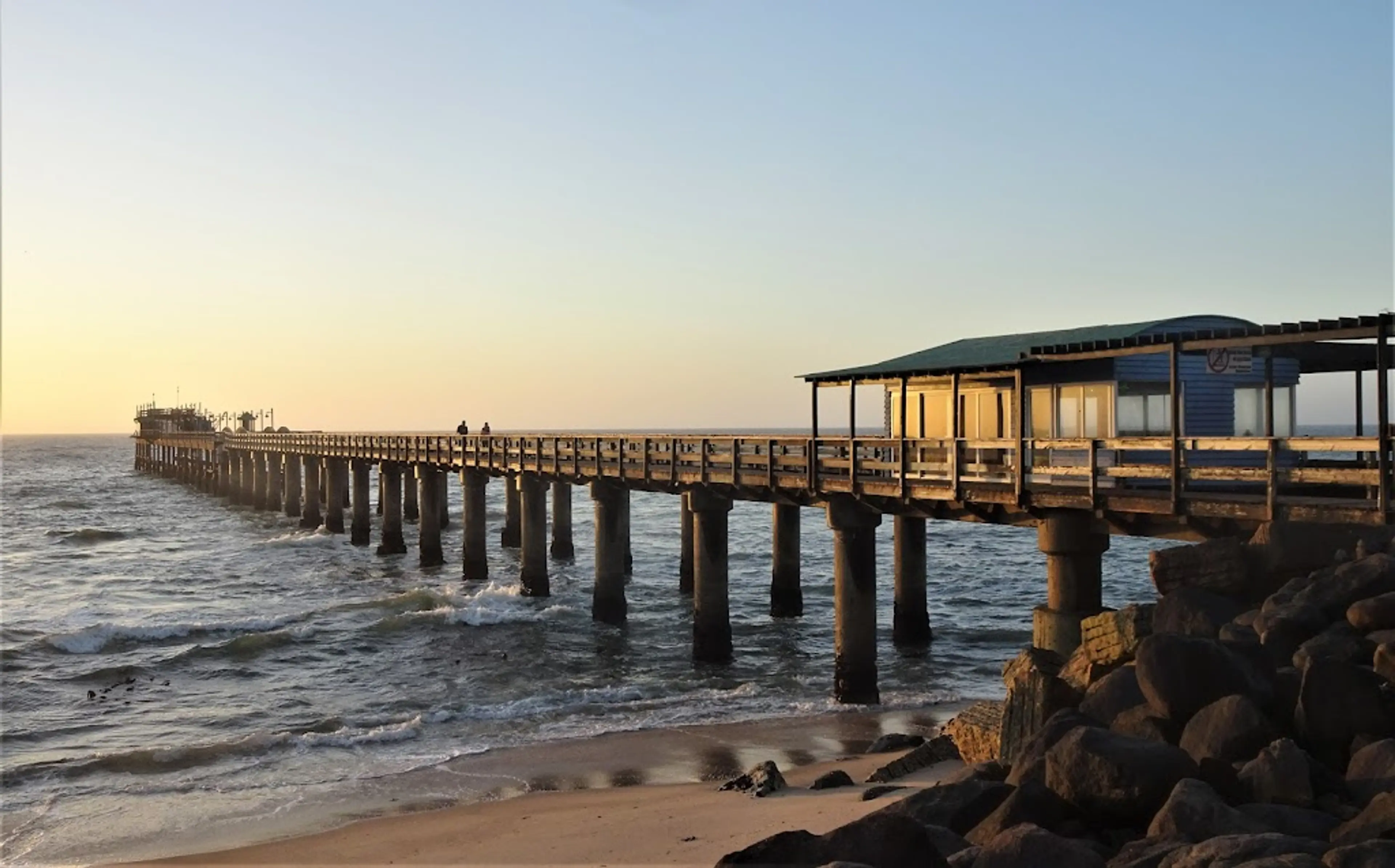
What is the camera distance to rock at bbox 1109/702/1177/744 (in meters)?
9.15

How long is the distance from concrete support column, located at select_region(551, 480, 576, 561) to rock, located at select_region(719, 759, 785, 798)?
2601 centimetres

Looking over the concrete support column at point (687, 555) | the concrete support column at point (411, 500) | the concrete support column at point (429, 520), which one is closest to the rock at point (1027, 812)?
the concrete support column at point (687, 555)

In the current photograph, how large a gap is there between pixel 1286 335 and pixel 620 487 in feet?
52.6

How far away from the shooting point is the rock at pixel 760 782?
41.6ft

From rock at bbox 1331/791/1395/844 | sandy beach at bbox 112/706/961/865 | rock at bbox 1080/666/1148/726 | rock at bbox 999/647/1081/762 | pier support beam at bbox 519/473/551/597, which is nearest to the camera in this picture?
rock at bbox 1331/791/1395/844

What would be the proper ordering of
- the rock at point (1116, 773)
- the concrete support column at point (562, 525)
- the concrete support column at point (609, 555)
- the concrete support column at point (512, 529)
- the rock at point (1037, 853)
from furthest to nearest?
the concrete support column at point (512, 529), the concrete support column at point (562, 525), the concrete support column at point (609, 555), the rock at point (1116, 773), the rock at point (1037, 853)

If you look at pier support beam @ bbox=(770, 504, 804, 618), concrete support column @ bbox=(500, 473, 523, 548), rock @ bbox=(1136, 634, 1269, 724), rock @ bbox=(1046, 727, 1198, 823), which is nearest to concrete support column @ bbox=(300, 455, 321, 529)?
concrete support column @ bbox=(500, 473, 523, 548)

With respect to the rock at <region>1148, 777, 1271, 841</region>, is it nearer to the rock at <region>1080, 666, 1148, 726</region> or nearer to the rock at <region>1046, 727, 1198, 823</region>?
the rock at <region>1046, 727, 1198, 823</region>

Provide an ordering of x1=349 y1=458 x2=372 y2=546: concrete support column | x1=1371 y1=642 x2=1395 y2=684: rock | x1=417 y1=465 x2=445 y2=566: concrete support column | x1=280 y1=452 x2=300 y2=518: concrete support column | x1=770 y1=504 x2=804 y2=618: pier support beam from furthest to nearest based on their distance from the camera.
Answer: x1=280 y1=452 x2=300 y2=518: concrete support column < x1=349 y1=458 x2=372 y2=546: concrete support column < x1=417 y1=465 x2=445 y2=566: concrete support column < x1=770 y1=504 x2=804 y2=618: pier support beam < x1=1371 y1=642 x2=1395 y2=684: rock

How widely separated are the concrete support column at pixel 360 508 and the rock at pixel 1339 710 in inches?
1568

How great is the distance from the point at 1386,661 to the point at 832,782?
558 centimetres

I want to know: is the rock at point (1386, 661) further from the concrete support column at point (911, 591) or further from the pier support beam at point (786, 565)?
the pier support beam at point (786, 565)

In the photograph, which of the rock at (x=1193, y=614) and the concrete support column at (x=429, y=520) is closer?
the rock at (x=1193, y=614)

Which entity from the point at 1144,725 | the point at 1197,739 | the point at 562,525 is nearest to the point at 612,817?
the point at 1144,725
